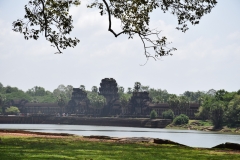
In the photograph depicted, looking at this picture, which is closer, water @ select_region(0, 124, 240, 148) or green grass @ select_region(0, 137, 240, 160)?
green grass @ select_region(0, 137, 240, 160)

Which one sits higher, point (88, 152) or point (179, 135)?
point (179, 135)

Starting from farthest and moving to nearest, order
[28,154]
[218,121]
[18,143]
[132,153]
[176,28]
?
[218,121] < [176,28] < [18,143] < [132,153] < [28,154]

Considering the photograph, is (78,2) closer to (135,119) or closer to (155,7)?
(155,7)

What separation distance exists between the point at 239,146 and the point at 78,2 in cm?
1410

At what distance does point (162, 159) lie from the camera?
22938mm

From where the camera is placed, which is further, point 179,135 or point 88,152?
point 179,135

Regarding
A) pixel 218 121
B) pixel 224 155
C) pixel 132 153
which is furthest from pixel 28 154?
pixel 218 121

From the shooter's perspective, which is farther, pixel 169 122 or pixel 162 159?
pixel 169 122

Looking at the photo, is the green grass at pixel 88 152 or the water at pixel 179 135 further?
the water at pixel 179 135

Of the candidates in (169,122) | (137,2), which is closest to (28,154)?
(137,2)

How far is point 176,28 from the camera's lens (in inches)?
1283

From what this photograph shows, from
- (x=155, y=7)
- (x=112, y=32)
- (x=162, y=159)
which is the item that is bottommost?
(x=162, y=159)

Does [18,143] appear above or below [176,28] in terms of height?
below

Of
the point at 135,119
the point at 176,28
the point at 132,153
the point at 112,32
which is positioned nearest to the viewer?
the point at 132,153
